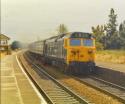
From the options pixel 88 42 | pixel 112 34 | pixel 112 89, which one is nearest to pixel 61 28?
pixel 112 34

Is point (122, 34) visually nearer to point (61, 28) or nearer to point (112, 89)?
point (61, 28)

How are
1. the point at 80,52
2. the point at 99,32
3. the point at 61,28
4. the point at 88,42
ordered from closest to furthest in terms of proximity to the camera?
the point at 80,52 → the point at 88,42 → the point at 99,32 → the point at 61,28

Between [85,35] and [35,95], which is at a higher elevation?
[85,35]

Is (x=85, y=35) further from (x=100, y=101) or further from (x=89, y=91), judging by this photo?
(x=100, y=101)

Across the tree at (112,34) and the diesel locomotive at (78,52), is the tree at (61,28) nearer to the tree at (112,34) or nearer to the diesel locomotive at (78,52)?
the tree at (112,34)

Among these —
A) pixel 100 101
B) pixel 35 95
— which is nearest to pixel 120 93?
pixel 100 101

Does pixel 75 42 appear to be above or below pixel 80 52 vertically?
above

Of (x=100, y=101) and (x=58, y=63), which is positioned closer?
(x=100, y=101)

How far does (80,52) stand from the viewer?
98.0 ft

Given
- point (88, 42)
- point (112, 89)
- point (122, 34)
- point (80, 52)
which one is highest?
point (122, 34)

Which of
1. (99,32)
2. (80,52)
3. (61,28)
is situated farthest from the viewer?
(61,28)

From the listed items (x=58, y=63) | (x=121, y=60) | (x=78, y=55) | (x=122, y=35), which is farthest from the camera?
(x=122, y=35)

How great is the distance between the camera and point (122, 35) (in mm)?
102688

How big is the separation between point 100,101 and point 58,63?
17.4m
